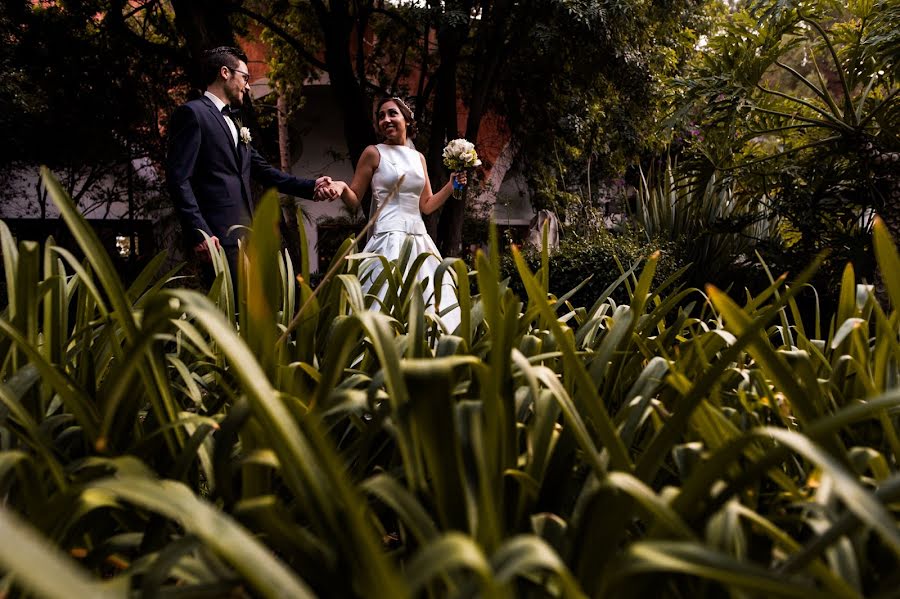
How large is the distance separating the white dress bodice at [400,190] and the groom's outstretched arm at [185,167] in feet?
4.96

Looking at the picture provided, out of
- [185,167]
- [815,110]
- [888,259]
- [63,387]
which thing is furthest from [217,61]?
[815,110]

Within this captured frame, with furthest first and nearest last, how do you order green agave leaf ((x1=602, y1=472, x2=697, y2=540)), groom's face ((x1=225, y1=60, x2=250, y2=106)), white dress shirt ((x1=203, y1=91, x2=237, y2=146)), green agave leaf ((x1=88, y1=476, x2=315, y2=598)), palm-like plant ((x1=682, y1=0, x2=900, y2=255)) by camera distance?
palm-like plant ((x1=682, y1=0, x2=900, y2=255)) < groom's face ((x1=225, y1=60, x2=250, y2=106)) < white dress shirt ((x1=203, y1=91, x2=237, y2=146)) < green agave leaf ((x1=602, y1=472, x2=697, y2=540)) < green agave leaf ((x1=88, y1=476, x2=315, y2=598))

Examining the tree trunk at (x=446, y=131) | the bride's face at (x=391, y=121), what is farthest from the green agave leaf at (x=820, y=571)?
the tree trunk at (x=446, y=131)

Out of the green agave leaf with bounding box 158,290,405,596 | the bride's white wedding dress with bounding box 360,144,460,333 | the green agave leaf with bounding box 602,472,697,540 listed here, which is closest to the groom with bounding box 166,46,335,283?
the bride's white wedding dress with bounding box 360,144,460,333

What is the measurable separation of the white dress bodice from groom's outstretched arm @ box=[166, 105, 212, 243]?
1.51m

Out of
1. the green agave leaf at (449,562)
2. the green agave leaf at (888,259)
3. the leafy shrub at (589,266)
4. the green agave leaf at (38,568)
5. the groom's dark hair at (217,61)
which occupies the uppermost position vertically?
the groom's dark hair at (217,61)

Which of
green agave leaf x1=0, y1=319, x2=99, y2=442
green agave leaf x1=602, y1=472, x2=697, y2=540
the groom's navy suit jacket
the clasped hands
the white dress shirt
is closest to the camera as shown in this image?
green agave leaf x1=602, y1=472, x2=697, y2=540

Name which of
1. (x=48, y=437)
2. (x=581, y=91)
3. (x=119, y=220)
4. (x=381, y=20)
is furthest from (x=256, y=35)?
(x=48, y=437)

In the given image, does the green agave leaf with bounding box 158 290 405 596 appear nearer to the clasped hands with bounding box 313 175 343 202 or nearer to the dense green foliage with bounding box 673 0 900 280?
the clasped hands with bounding box 313 175 343 202

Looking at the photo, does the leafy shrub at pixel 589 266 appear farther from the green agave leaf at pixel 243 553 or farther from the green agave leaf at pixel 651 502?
the green agave leaf at pixel 243 553

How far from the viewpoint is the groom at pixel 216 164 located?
3.17m

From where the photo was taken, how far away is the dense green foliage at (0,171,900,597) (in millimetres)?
442

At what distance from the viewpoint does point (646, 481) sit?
64 centimetres

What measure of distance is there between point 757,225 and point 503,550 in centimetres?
815
